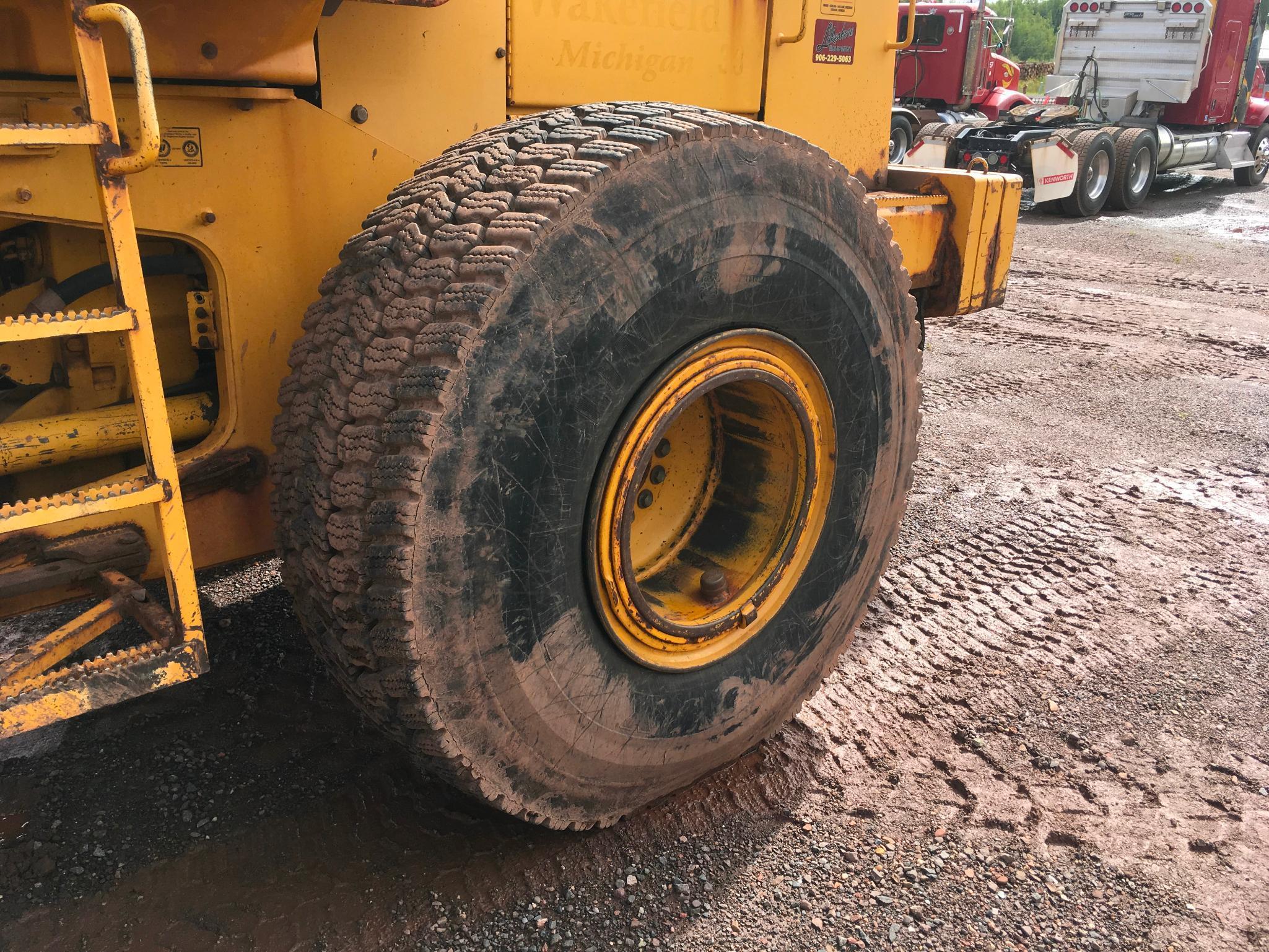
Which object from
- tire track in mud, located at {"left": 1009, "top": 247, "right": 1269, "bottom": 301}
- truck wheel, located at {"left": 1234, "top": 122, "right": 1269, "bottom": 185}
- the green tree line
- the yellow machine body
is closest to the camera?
the yellow machine body

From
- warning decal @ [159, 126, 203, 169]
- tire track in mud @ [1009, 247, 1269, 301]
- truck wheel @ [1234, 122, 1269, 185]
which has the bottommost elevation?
tire track in mud @ [1009, 247, 1269, 301]

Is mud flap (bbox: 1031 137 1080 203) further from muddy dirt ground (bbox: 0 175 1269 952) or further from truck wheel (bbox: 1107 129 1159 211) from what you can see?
muddy dirt ground (bbox: 0 175 1269 952)

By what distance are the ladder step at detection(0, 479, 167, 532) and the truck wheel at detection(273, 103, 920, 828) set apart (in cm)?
33

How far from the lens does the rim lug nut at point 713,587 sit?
2568mm

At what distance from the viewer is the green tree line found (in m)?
70.3

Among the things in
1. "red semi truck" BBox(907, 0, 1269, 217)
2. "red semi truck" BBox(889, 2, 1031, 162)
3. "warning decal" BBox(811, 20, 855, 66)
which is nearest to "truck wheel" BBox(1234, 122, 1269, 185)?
"red semi truck" BBox(907, 0, 1269, 217)

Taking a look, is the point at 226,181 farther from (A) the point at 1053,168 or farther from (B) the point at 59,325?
(A) the point at 1053,168

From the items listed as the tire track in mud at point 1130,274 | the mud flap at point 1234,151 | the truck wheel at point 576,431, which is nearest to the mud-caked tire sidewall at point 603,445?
the truck wheel at point 576,431

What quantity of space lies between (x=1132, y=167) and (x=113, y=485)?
1525cm

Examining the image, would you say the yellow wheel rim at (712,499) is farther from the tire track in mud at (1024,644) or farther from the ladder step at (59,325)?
the ladder step at (59,325)

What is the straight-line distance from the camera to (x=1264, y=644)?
3.59m

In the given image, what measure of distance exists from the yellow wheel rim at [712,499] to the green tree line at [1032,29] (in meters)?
73.6

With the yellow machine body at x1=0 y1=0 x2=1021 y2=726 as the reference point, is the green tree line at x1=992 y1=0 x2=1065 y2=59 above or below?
above

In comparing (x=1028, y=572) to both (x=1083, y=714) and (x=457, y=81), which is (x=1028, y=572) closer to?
(x=1083, y=714)
